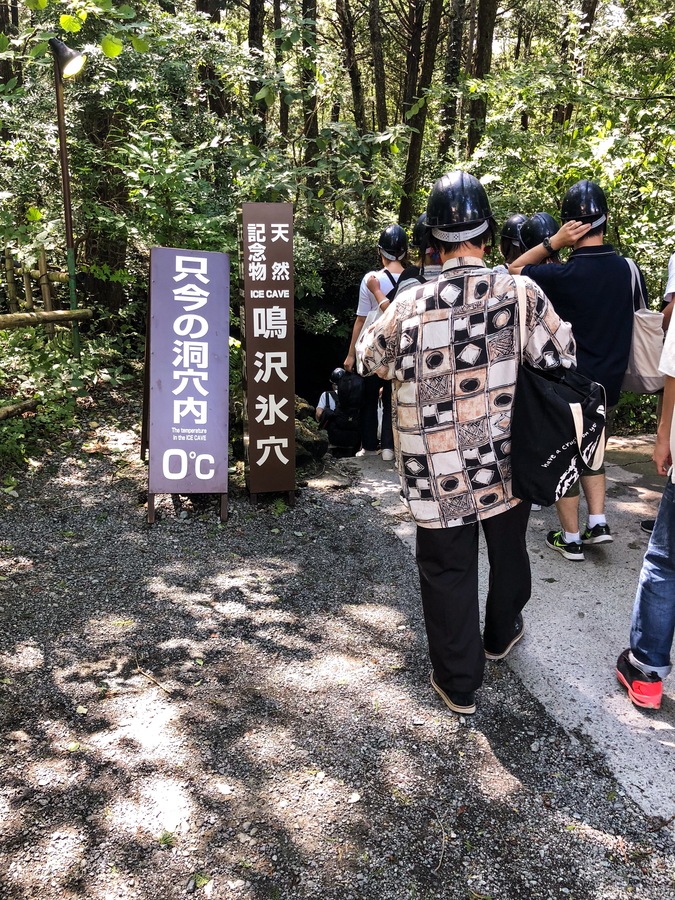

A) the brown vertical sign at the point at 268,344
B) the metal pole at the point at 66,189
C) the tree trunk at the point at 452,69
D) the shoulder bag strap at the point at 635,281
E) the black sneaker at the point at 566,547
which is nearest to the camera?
the shoulder bag strap at the point at 635,281

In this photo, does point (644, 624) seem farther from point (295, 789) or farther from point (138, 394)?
point (138, 394)

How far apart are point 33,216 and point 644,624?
6.27 metres

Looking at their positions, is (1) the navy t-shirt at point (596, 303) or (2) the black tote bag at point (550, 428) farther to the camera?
(1) the navy t-shirt at point (596, 303)

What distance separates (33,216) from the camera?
6.38 m

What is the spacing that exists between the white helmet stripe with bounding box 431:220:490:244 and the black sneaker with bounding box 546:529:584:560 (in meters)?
2.43

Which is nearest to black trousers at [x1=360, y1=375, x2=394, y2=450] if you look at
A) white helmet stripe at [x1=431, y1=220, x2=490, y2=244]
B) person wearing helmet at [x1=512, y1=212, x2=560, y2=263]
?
person wearing helmet at [x1=512, y1=212, x2=560, y2=263]

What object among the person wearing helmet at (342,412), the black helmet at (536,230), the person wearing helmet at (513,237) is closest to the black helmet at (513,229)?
the person wearing helmet at (513,237)

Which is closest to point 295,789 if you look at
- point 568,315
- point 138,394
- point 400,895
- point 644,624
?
point 400,895

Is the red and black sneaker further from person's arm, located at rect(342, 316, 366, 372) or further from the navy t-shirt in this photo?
person's arm, located at rect(342, 316, 366, 372)

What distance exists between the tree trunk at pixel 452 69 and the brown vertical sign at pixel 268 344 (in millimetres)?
6297

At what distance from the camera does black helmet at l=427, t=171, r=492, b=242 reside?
2.58m

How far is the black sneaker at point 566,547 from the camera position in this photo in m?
4.28

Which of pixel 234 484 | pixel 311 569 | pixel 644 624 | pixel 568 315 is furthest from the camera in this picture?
pixel 234 484

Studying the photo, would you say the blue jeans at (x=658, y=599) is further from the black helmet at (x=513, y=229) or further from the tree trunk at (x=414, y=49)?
the tree trunk at (x=414, y=49)
